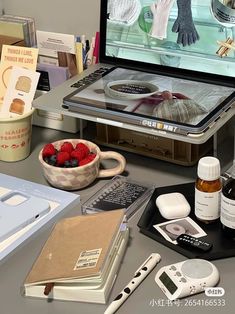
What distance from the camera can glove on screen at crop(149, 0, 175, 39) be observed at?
1.24m

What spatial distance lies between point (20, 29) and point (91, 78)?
301 millimetres

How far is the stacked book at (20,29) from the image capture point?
4.90ft

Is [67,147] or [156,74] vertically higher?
[156,74]

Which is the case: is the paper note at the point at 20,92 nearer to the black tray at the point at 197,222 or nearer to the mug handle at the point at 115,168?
the mug handle at the point at 115,168

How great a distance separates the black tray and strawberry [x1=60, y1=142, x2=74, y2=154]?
19cm

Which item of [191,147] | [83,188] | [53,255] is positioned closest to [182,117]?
[191,147]

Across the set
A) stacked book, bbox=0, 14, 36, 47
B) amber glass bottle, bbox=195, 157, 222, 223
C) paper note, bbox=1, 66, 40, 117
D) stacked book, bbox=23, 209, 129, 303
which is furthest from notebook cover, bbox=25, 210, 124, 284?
stacked book, bbox=0, 14, 36, 47

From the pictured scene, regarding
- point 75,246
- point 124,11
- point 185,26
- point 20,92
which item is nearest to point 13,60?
point 20,92

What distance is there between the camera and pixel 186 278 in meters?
0.89

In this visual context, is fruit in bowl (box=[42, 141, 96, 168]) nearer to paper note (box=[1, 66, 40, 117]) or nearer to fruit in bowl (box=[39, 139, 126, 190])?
fruit in bowl (box=[39, 139, 126, 190])

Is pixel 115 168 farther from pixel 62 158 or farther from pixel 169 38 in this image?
pixel 169 38

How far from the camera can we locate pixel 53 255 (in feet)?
3.05

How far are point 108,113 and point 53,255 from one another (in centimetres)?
33

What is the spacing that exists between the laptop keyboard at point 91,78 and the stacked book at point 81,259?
1.24ft
